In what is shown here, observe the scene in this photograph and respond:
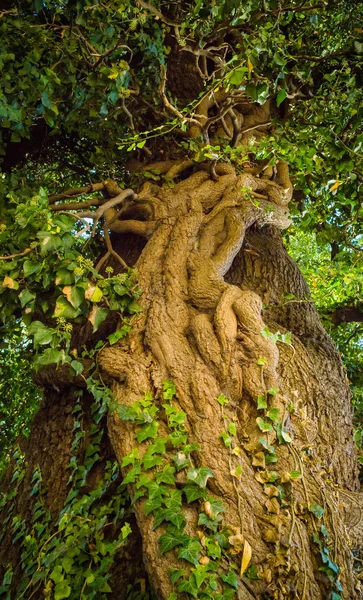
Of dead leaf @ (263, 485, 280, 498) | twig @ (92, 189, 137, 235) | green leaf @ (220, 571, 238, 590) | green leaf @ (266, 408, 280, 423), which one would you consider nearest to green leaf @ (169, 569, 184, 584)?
green leaf @ (220, 571, 238, 590)

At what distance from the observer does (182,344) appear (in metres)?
2.57

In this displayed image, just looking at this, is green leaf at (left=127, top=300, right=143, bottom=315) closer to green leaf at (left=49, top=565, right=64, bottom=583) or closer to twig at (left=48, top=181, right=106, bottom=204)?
twig at (left=48, top=181, right=106, bottom=204)

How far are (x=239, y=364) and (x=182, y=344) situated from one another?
0.36 meters

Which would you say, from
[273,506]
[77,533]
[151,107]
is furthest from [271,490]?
[151,107]

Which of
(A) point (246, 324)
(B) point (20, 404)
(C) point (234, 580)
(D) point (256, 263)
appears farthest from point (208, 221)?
(B) point (20, 404)

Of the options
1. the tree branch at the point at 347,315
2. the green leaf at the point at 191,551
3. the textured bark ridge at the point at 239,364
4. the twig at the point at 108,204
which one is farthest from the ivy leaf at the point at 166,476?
the tree branch at the point at 347,315

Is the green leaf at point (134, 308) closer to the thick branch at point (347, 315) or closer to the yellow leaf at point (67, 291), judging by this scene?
the yellow leaf at point (67, 291)

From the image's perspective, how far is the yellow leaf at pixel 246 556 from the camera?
73.7 inches

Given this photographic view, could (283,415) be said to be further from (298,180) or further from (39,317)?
(298,180)

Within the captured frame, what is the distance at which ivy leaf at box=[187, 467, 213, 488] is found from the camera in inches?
79.2

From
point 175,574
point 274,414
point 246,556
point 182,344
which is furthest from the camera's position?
point 182,344

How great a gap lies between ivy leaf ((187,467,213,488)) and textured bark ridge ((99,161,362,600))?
0.25 ft

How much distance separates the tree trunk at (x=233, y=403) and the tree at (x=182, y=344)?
11mm

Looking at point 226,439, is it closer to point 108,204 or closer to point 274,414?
point 274,414
